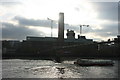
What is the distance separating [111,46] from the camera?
121688 mm

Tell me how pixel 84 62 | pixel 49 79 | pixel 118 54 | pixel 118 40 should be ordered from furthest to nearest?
pixel 118 54, pixel 118 40, pixel 84 62, pixel 49 79

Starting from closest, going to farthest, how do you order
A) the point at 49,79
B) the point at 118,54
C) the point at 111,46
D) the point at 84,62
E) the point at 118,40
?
1. the point at 49,79
2. the point at 84,62
3. the point at 118,40
4. the point at 118,54
5. the point at 111,46

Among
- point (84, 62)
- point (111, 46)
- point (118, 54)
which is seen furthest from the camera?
point (111, 46)

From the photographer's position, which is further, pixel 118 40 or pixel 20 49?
pixel 20 49

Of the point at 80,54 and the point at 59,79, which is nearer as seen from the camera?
the point at 59,79

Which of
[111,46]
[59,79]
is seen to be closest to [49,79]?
[59,79]

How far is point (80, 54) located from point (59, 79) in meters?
78.0

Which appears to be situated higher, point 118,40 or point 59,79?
point 118,40

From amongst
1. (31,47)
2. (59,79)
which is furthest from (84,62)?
(31,47)

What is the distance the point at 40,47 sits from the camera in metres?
121

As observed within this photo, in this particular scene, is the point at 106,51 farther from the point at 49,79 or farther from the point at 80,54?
the point at 49,79

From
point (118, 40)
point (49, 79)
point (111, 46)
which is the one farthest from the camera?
point (111, 46)

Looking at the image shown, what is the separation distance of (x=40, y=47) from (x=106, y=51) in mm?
32581

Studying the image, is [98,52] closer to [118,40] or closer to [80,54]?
[80,54]
